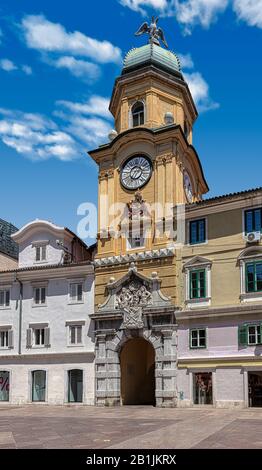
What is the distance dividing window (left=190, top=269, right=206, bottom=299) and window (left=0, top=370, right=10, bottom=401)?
54.5 feet

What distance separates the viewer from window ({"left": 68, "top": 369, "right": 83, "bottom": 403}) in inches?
1598

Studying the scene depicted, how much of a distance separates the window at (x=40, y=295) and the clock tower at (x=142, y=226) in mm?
4961

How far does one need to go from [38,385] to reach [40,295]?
670 cm

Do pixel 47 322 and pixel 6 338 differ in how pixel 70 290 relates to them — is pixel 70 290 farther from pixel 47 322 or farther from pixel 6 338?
pixel 6 338

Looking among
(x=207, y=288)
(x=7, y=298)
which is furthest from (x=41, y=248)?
(x=207, y=288)

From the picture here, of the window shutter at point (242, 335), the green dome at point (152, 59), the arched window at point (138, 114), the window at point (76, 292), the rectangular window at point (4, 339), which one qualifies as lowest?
the rectangular window at point (4, 339)

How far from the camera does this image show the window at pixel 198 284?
36.5 meters

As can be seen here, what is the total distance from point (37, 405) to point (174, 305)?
12.9m

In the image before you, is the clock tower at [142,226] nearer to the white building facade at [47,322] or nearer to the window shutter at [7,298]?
the white building facade at [47,322]

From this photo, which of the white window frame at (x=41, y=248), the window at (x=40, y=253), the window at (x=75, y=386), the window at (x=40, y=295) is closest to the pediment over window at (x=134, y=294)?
the window at (x=75, y=386)

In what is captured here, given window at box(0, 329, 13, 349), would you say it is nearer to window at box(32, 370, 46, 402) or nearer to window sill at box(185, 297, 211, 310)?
window at box(32, 370, 46, 402)

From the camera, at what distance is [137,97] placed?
43594 mm

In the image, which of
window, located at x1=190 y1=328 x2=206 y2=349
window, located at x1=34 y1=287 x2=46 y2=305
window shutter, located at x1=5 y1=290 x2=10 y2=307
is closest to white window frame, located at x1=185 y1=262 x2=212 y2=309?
window, located at x1=190 y1=328 x2=206 y2=349

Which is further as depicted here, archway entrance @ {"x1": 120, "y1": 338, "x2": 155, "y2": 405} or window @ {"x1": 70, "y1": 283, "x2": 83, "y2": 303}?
window @ {"x1": 70, "y1": 283, "x2": 83, "y2": 303}
